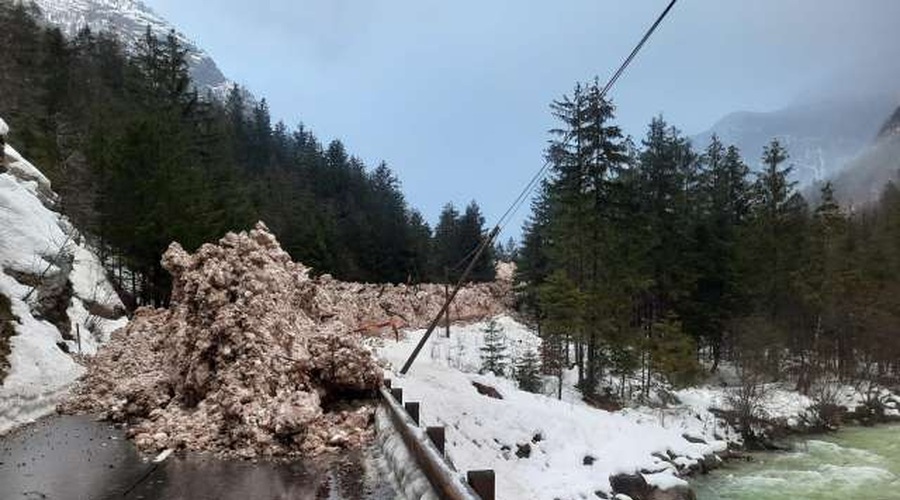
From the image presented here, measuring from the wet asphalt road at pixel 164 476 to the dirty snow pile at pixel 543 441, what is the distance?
8695 mm

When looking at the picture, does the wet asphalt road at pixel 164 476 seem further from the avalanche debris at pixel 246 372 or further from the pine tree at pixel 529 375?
the pine tree at pixel 529 375

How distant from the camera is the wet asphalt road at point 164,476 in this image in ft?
25.7

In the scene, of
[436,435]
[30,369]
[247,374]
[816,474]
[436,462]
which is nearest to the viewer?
[436,462]

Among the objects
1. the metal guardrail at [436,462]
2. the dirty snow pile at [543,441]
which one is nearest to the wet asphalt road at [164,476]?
the metal guardrail at [436,462]

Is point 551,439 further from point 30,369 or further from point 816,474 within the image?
point 30,369

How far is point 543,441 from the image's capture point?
68.6ft

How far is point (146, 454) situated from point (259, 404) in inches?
62.5

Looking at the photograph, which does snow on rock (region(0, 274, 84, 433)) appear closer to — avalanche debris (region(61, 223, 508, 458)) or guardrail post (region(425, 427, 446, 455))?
avalanche debris (region(61, 223, 508, 458))

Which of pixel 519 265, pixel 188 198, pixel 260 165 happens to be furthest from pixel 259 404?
pixel 260 165

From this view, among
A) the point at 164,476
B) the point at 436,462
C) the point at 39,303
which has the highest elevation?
the point at 39,303

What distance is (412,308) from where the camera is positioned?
169 feet

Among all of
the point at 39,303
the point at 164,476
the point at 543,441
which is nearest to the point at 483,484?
the point at 164,476

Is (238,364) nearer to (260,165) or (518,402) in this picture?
(518,402)

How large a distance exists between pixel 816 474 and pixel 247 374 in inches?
769
